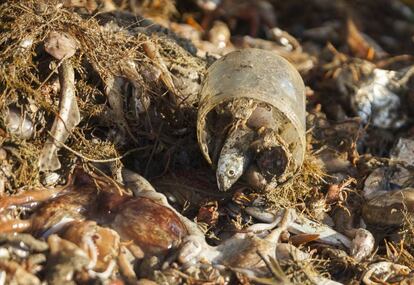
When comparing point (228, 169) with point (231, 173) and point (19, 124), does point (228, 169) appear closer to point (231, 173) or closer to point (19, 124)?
point (231, 173)

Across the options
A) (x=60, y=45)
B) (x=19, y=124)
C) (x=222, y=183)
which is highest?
(x=60, y=45)

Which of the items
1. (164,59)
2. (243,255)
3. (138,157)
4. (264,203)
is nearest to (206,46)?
→ (164,59)

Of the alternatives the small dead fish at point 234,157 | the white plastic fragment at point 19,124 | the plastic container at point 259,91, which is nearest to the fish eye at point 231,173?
the small dead fish at point 234,157

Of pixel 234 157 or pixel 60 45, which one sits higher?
pixel 60 45

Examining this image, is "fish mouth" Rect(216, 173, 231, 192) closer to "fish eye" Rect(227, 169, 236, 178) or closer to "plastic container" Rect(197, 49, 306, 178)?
"fish eye" Rect(227, 169, 236, 178)

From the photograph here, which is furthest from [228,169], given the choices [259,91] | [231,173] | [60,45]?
[60,45]

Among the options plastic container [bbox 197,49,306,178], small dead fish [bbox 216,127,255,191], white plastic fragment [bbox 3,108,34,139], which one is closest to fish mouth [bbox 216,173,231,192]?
small dead fish [bbox 216,127,255,191]
